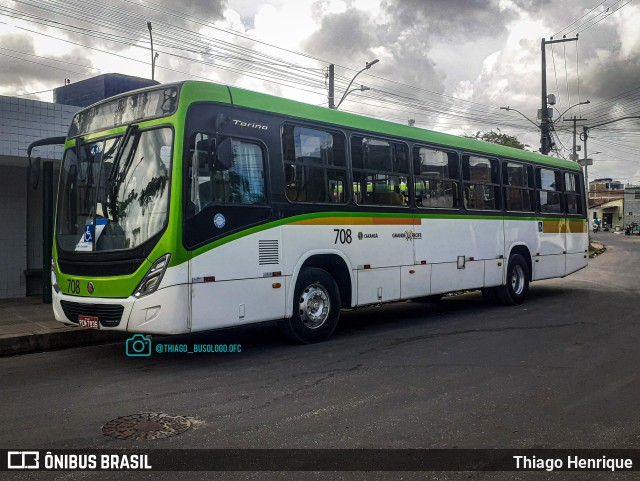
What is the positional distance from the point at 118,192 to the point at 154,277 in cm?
126

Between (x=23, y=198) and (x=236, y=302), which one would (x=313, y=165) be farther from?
(x=23, y=198)

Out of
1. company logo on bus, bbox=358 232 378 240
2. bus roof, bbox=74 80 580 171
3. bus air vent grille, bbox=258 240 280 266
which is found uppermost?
bus roof, bbox=74 80 580 171

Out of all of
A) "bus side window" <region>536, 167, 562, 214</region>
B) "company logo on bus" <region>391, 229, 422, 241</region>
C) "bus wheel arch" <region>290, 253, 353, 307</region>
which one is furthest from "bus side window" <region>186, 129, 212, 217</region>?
"bus side window" <region>536, 167, 562, 214</region>

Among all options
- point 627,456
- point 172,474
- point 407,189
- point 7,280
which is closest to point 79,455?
point 172,474

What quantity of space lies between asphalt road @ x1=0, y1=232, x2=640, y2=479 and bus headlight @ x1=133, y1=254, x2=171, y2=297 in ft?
3.20

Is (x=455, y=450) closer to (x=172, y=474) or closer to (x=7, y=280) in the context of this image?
(x=172, y=474)

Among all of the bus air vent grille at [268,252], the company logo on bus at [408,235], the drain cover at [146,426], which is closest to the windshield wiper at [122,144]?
the bus air vent grille at [268,252]

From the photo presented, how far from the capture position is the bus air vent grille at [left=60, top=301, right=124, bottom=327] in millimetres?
7520

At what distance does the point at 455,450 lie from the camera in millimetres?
4766

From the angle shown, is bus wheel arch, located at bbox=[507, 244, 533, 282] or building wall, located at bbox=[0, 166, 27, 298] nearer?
building wall, located at bbox=[0, 166, 27, 298]

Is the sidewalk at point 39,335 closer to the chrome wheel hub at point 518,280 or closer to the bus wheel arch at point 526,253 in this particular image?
the chrome wheel hub at point 518,280

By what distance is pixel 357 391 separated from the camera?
6.46 m

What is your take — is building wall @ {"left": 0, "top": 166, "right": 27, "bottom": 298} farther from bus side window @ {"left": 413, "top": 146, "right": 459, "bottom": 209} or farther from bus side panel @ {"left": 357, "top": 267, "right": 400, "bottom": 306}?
bus side window @ {"left": 413, "top": 146, "right": 459, "bottom": 209}

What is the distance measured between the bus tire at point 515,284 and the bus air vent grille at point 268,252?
6.98 m
